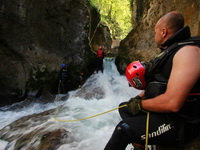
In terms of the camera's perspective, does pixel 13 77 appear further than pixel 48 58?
No

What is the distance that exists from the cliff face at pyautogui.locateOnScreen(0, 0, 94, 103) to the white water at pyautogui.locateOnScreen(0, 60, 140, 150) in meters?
1.34

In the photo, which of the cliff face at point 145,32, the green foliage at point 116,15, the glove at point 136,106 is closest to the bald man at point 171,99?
the glove at point 136,106

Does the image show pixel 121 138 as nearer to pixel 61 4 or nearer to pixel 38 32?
pixel 38 32

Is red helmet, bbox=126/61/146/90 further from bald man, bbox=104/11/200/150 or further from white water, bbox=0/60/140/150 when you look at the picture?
white water, bbox=0/60/140/150

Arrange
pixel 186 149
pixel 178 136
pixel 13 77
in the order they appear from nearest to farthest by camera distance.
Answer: pixel 178 136
pixel 186 149
pixel 13 77

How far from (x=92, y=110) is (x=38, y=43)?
503 centimetres

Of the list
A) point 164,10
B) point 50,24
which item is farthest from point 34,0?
point 164,10

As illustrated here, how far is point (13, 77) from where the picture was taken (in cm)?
852

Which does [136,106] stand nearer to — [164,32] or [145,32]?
[164,32]

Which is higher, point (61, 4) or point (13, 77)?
point (61, 4)

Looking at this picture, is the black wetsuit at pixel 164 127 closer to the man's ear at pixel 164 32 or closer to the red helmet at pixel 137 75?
the man's ear at pixel 164 32

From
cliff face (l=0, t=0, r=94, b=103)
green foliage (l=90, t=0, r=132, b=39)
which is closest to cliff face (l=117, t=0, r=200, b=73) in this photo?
cliff face (l=0, t=0, r=94, b=103)

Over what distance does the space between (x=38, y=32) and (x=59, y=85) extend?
332 cm

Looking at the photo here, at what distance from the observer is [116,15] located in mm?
28672
